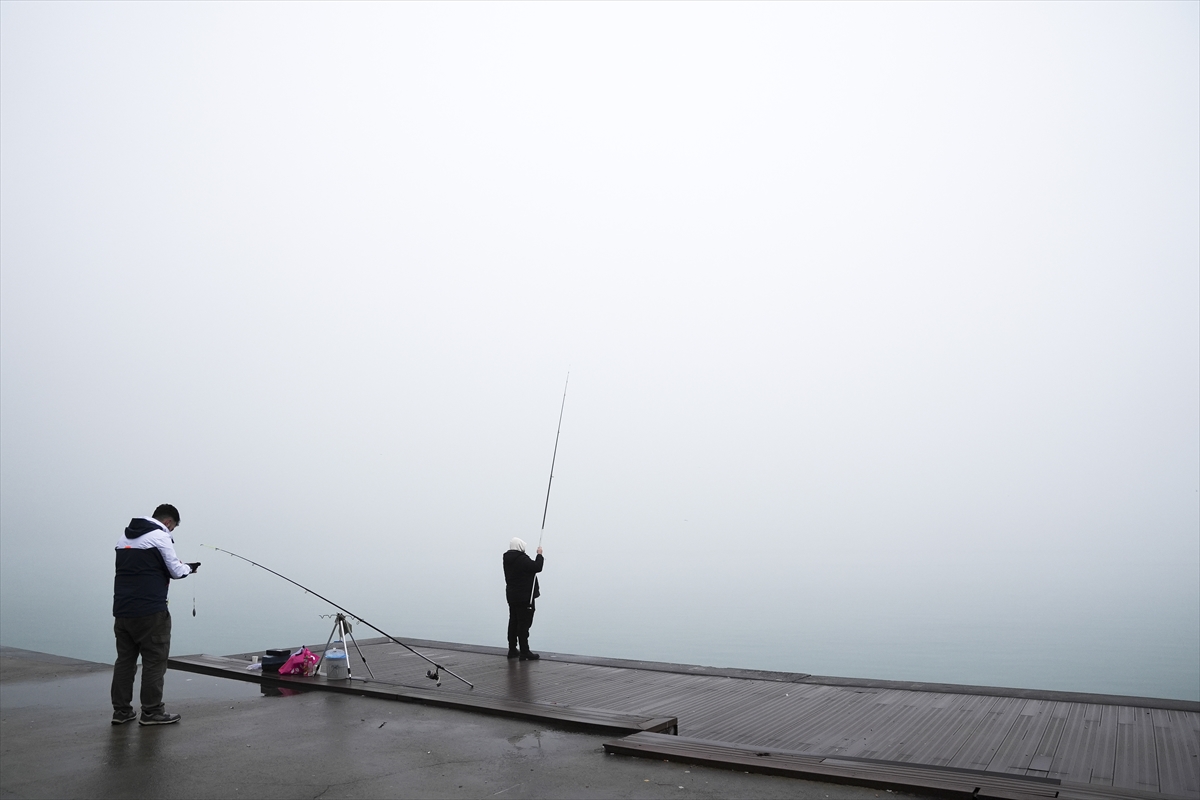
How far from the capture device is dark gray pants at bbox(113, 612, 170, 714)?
5.68m

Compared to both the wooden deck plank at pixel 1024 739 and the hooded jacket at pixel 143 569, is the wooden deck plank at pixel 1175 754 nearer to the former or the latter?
the wooden deck plank at pixel 1024 739

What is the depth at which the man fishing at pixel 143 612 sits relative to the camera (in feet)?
18.6

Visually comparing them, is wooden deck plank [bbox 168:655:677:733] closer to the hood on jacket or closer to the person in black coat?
the person in black coat

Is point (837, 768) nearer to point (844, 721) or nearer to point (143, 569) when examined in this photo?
point (844, 721)

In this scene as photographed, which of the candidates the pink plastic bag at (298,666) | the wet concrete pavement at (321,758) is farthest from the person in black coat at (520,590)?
the wet concrete pavement at (321,758)

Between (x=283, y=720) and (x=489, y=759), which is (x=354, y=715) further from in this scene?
(x=489, y=759)

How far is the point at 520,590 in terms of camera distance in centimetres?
876

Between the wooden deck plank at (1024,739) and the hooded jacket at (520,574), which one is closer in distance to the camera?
the wooden deck plank at (1024,739)

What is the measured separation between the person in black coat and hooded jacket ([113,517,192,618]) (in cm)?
355

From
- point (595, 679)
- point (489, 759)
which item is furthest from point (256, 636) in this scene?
point (489, 759)

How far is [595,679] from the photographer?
7.76 m

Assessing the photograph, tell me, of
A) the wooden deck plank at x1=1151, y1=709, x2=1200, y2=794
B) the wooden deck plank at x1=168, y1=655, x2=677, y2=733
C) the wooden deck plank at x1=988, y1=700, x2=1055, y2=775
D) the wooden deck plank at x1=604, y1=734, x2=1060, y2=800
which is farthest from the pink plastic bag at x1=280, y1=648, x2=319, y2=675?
the wooden deck plank at x1=1151, y1=709, x2=1200, y2=794

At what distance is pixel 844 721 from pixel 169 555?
4894 mm

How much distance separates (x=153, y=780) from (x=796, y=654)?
2939 cm
